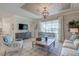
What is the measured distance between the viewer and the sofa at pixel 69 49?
225 cm

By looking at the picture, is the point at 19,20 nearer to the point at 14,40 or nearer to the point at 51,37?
the point at 14,40

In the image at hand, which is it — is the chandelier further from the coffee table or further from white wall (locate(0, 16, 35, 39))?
the coffee table

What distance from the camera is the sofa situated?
7.39 feet

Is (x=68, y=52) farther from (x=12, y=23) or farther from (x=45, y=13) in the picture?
(x=12, y=23)

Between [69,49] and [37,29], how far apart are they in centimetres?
84

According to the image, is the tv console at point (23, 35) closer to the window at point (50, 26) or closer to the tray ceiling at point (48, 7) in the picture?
the window at point (50, 26)

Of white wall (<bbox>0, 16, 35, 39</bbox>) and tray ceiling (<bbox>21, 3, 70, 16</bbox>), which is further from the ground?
tray ceiling (<bbox>21, 3, 70, 16</bbox>)

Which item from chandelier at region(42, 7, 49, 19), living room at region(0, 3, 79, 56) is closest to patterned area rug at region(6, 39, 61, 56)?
living room at region(0, 3, 79, 56)

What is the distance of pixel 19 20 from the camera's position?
7.58ft

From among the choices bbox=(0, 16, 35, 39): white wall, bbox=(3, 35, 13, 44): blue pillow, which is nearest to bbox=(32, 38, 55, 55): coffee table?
bbox=(0, 16, 35, 39): white wall

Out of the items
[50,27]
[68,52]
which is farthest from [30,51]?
[68,52]

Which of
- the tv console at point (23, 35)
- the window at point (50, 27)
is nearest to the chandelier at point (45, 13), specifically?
the window at point (50, 27)

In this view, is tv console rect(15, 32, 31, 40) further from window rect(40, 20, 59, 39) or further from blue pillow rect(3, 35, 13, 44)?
window rect(40, 20, 59, 39)

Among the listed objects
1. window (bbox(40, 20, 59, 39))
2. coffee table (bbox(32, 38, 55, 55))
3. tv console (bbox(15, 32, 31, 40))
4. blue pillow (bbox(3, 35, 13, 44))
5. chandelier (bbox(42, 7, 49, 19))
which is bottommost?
coffee table (bbox(32, 38, 55, 55))
